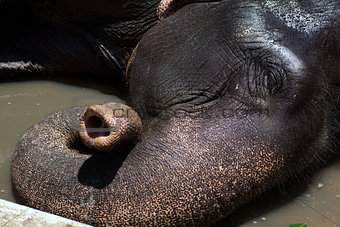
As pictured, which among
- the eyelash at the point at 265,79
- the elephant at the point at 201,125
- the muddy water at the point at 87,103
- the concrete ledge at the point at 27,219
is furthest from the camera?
the muddy water at the point at 87,103

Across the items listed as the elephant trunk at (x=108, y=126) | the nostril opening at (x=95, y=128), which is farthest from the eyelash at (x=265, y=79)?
the nostril opening at (x=95, y=128)

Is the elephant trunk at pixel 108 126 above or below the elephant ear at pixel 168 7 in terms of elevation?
below

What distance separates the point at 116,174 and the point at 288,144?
708 mm

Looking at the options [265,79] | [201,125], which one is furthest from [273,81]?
[201,125]

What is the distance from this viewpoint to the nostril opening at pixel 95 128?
2.27 m

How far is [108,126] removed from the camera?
7.34 feet

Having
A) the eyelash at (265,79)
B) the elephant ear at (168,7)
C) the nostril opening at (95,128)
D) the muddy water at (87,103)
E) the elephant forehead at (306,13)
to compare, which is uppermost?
the elephant forehead at (306,13)

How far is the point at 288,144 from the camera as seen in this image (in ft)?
7.81

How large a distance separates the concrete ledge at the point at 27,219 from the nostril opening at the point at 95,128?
15.0 inches

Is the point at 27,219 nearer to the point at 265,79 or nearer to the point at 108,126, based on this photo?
the point at 108,126

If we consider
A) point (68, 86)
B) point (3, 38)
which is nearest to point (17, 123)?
point (68, 86)

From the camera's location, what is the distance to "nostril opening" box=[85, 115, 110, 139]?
2270mm

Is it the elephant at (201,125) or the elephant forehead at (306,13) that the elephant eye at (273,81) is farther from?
the elephant forehead at (306,13)

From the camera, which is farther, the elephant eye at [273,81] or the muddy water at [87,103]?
the muddy water at [87,103]
